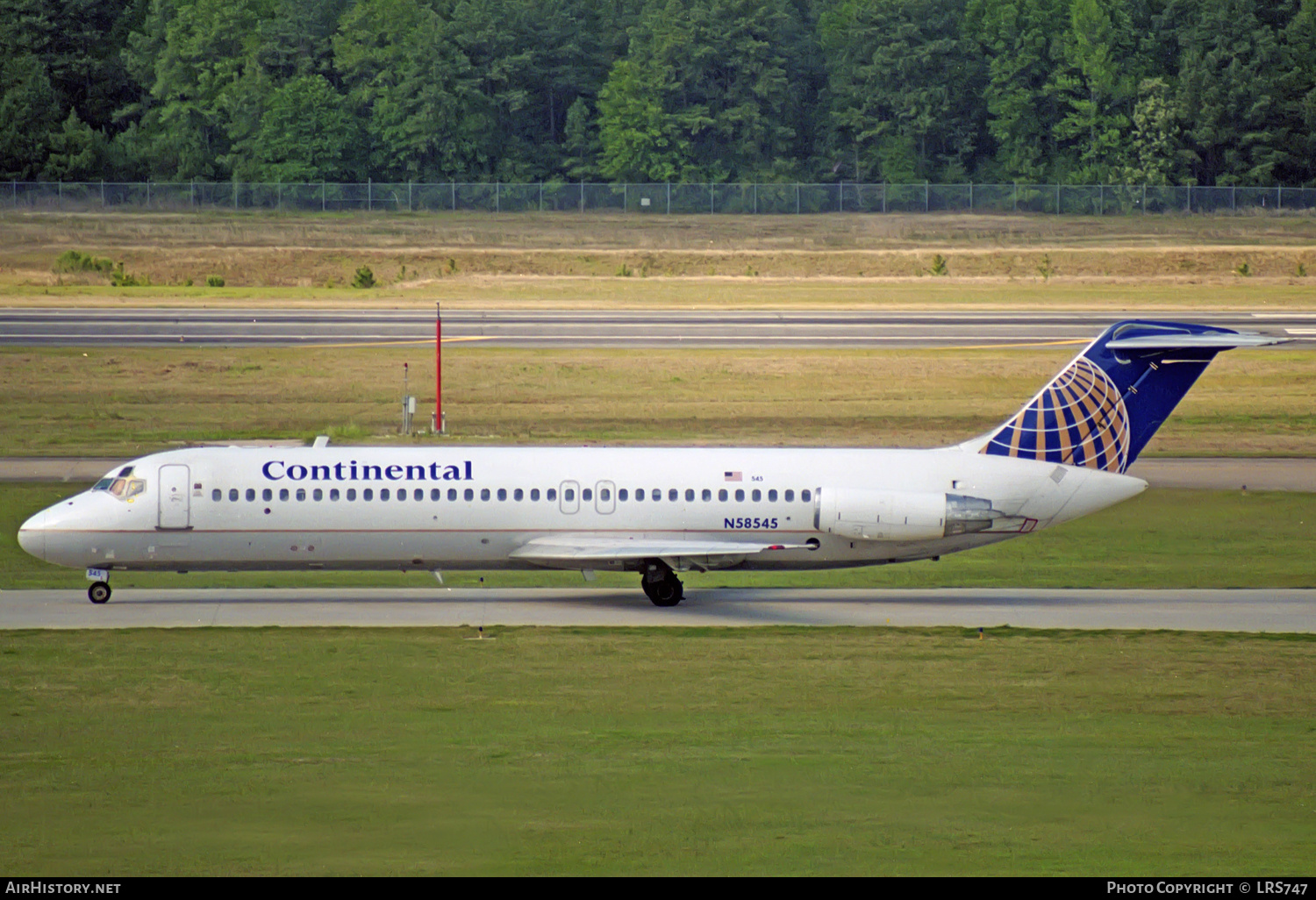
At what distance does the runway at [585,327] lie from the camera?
236ft

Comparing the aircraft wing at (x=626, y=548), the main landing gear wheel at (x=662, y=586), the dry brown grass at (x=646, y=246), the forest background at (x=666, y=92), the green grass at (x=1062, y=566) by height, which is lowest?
the green grass at (x=1062, y=566)

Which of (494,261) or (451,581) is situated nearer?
(451,581)

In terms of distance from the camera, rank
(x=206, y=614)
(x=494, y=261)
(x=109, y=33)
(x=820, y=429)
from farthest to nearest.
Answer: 1. (x=109, y=33)
2. (x=494, y=261)
3. (x=820, y=429)
4. (x=206, y=614)

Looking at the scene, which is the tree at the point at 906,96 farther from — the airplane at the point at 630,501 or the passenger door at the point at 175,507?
the passenger door at the point at 175,507

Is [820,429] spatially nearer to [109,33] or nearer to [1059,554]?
[1059,554]

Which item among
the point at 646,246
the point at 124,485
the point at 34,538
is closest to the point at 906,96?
the point at 646,246

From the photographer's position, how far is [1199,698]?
23.6 meters

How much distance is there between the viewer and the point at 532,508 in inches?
1184

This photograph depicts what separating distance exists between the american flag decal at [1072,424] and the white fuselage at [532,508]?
1.09 ft

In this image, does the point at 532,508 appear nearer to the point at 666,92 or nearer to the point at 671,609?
the point at 671,609

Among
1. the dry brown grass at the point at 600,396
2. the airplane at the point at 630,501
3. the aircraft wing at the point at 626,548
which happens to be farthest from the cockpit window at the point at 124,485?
the dry brown grass at the point at 600,396

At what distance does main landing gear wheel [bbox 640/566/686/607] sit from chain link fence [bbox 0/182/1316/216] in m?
91.1
